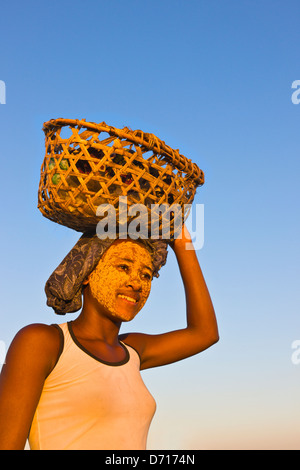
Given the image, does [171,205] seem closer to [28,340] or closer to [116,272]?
[116,272]

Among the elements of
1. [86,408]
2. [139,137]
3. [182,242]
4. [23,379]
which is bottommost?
[86,408]

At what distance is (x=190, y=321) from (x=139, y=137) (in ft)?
5.03

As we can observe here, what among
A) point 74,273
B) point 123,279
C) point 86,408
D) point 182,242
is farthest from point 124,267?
point 86,408

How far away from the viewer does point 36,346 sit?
2.92m

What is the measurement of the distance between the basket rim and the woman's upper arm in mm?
1159

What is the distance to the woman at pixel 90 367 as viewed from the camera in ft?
9.36

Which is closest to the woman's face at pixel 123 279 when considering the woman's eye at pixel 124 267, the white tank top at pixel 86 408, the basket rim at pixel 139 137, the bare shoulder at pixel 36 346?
the woman's eye at pixel 124 267

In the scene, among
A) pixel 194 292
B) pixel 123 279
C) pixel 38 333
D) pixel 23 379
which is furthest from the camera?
pixel 194 292

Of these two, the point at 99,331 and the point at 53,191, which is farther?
the point at 99,331

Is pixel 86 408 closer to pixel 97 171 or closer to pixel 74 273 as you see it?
pixel 74 273

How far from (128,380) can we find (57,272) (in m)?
0.80

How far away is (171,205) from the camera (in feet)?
10.4
